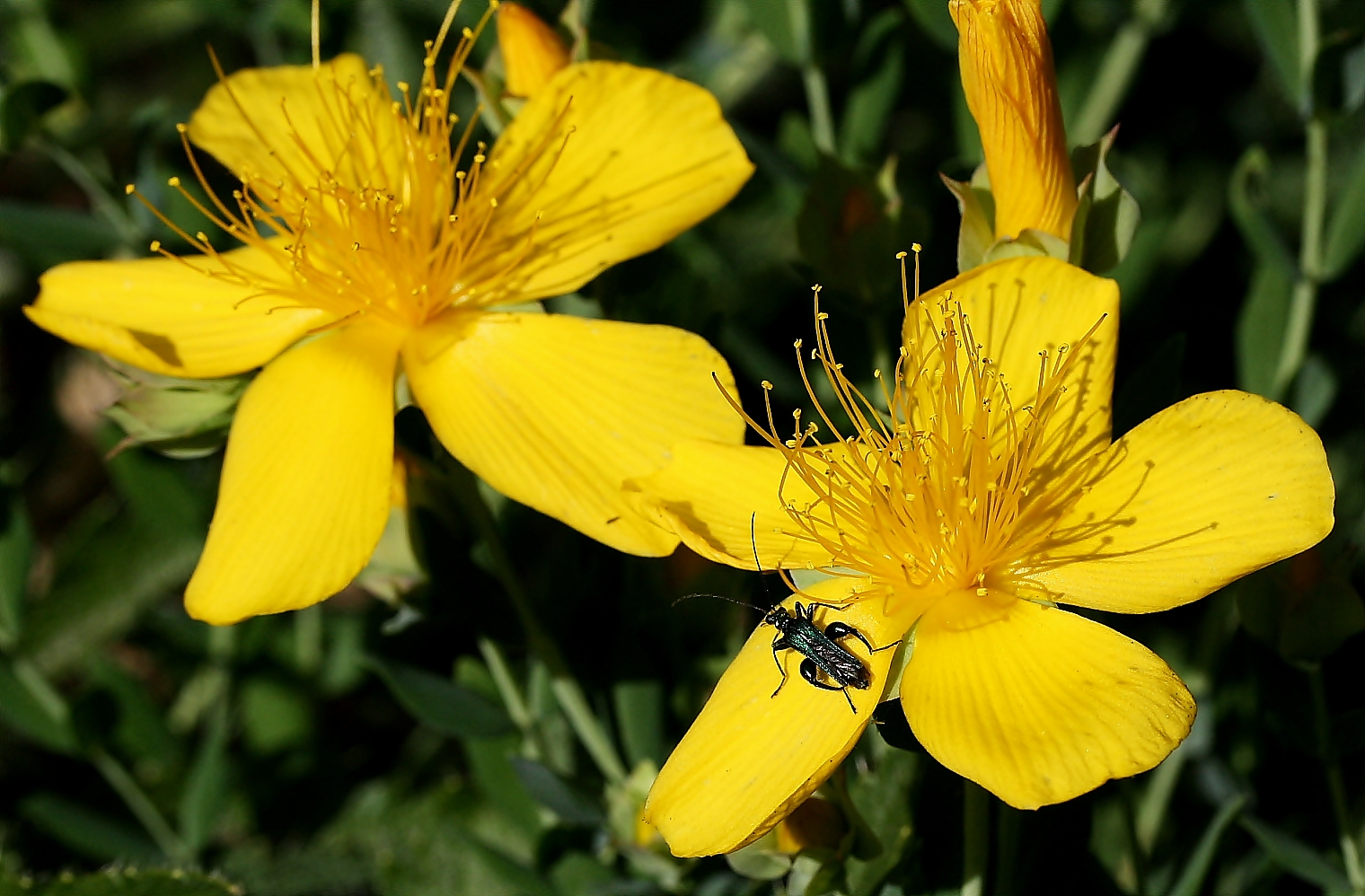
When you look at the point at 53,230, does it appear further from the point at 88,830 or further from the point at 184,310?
the point at 88,830

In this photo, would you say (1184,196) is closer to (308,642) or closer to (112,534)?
(308,642)

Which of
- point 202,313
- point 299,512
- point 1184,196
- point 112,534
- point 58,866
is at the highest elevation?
point 202,313

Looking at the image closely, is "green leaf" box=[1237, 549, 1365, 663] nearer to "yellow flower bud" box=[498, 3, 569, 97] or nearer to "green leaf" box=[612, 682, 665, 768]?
"green leaf" box=[612, 682, 665, 768]

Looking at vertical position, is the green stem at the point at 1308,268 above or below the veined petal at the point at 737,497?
below

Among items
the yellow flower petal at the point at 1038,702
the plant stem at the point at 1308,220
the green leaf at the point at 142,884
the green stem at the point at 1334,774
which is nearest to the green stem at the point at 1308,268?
the plant stem at the point at 1308,220

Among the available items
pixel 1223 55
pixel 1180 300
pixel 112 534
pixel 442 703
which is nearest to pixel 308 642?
pixel 112 534

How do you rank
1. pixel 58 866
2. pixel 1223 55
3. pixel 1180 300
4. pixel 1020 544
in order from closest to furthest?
pixel 1020 544, pixel 58 866, pixel 1180 300, pixel 1223 55

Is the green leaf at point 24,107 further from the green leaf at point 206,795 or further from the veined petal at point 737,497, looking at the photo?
the veined petal at point 737,497
